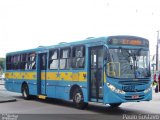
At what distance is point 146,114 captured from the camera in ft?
44.8

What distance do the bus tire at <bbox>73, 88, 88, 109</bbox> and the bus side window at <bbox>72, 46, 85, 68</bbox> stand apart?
3.48 feet

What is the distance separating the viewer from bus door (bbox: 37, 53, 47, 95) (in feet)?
63.1

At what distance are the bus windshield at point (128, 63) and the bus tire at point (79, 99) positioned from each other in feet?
7.22

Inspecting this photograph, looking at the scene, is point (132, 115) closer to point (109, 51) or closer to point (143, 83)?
point (143, 83)

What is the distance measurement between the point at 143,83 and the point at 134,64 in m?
0.81

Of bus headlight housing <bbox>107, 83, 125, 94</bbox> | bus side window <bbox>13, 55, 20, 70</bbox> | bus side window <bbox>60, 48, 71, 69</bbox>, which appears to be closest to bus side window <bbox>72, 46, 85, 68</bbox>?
bus side window <bbox>60, 48, 71, 69</bbox>

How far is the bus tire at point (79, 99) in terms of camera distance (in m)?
15.5

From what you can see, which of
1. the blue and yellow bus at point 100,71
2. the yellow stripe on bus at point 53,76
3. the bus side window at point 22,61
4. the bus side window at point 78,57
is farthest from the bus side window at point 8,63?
the bus side window at point 78,57

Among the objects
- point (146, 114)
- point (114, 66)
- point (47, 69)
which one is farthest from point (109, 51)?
point (47, 69)

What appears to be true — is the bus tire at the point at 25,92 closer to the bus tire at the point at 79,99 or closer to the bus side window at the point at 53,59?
the bus side window at the point at 53,59

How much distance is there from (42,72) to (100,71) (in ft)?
18.5

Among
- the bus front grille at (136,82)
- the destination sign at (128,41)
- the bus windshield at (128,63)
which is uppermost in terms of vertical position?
the destination sign at (128,41)

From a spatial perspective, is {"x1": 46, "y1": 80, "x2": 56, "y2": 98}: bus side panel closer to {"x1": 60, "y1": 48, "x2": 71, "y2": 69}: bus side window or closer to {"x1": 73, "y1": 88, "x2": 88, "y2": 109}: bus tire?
{"x1": 60, "y1": 48, "x2": 71, "y2": 69}: bus side window

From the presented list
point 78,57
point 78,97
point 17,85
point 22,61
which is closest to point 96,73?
point 78,57
